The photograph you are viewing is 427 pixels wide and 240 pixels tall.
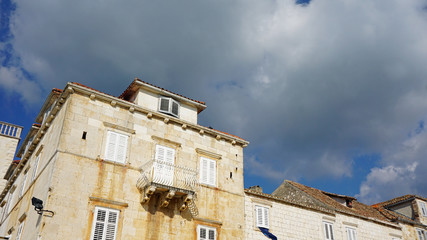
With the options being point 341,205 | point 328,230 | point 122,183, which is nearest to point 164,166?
point 122,183

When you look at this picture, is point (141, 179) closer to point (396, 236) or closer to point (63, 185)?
point (63, 185)

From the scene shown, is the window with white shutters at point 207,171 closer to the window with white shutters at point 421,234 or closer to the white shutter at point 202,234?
the white shutter at point 202,234

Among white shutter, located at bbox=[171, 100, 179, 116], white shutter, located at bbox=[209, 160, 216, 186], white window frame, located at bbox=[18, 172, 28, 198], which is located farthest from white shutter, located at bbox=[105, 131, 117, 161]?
white window frame, located at bbox=[18, 172, 28, 198]

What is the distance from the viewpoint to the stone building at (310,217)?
25.3 m

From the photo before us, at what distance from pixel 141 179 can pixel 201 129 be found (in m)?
5.89

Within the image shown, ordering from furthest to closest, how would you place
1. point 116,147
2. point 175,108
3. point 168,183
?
point 175,108, point 116,147, point 168,183

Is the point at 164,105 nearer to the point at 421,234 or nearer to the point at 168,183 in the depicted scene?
the point at 168,183

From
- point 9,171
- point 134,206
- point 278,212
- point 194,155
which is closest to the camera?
point 134,206

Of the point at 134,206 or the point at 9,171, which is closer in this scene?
the point at 134,206

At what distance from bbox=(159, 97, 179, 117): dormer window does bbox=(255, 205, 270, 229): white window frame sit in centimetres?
848

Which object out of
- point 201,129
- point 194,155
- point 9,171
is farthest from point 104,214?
point 9,171

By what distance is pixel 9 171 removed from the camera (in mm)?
35875

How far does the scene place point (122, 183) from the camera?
2033cm

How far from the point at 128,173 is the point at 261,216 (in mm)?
9812
